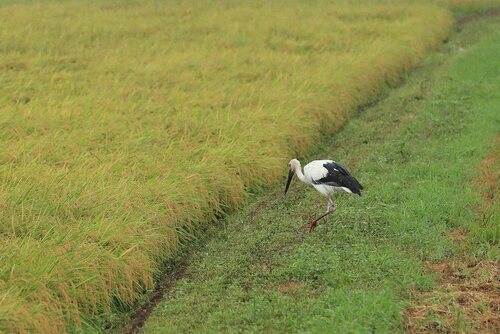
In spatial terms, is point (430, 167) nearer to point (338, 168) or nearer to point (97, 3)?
point (338, 168)

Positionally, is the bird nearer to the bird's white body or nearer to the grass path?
the bird's white body

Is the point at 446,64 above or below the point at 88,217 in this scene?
below

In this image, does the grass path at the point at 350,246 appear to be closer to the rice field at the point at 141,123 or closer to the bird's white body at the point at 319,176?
the bird's white body at the point at 319,176

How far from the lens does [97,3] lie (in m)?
30.8

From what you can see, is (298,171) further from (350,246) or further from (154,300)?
(154,300)

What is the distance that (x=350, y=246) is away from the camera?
853 cm

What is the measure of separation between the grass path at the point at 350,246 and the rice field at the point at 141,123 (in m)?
0.62

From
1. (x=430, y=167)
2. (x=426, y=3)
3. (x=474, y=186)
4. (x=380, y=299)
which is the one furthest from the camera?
(x=426, y=3)

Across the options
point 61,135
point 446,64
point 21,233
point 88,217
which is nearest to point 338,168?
point 88,217

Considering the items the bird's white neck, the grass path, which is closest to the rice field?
the grass path

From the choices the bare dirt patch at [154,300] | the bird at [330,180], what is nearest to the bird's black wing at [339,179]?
the bird at [330,180]

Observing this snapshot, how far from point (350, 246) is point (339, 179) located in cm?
96

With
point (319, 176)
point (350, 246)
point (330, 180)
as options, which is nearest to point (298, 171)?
point (319, 176)

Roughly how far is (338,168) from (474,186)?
2.16m
